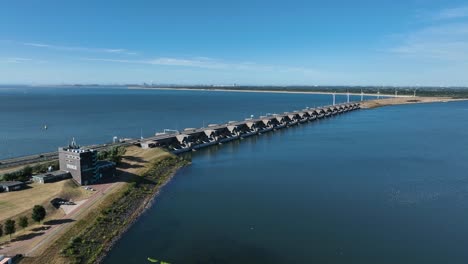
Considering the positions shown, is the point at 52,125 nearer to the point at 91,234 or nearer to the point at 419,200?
the point at 91,234

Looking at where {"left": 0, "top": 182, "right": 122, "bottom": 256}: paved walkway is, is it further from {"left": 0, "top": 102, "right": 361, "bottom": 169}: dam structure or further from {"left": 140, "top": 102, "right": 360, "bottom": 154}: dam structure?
{"left": 140, "top": 102, "right": 360, "bottom": 154}: dam structure

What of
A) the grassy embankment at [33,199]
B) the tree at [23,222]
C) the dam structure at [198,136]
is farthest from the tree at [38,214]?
the dam structure at [198,136]

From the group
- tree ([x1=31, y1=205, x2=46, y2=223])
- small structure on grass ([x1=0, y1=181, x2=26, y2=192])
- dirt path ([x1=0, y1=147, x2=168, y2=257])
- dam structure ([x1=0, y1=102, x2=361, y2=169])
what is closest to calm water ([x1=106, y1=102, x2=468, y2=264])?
dirt path ([x1=0, y1=147, x2=168, y2=257])

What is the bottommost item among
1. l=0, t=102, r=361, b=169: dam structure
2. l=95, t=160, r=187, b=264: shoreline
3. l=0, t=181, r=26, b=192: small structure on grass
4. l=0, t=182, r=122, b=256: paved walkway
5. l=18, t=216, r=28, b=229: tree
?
l=95, t=160, r=187, b=264: shoreline

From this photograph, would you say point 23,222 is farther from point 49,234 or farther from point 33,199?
point 33,199

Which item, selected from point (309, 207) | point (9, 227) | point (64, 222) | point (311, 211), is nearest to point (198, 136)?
point (309, 207)
